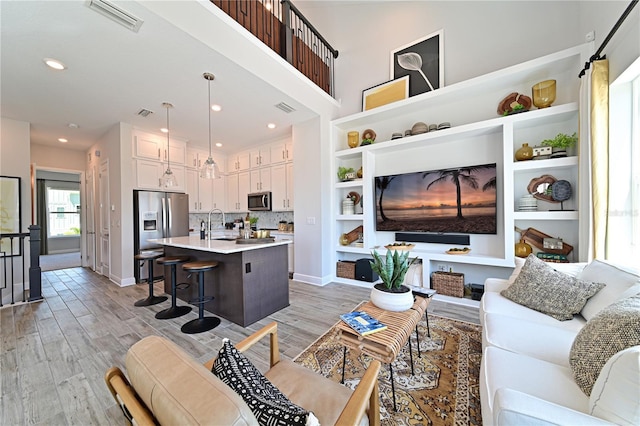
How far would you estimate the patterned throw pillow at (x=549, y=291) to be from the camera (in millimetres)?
1657

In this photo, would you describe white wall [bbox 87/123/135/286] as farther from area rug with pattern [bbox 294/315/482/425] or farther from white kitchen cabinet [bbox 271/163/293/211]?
area rug with pattern [bbox 294/315/482/425]

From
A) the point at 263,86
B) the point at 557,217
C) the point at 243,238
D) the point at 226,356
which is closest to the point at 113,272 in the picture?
the point at 243,238

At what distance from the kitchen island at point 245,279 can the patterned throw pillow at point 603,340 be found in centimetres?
246

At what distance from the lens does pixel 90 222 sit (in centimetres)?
540

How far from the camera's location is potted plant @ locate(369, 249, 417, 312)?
1.66m

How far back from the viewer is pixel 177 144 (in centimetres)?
505

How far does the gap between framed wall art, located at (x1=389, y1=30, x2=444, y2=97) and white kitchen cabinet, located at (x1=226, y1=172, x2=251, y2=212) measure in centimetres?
403

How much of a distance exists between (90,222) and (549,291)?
791cm

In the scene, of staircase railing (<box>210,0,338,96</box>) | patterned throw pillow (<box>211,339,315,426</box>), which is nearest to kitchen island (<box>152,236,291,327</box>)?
A: patterned throw pillow (<box>211,339,315,426</box>)

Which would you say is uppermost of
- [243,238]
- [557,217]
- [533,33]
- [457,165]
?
[533,33]

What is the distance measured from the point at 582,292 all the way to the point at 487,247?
5.55ft

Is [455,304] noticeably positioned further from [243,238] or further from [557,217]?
[243,238]

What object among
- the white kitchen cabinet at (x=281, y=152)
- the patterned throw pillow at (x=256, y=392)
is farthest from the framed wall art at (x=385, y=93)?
the patterned throw pillow at (x=256, y=392)

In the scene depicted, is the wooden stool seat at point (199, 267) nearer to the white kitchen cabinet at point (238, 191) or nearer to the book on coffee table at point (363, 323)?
the book on coffee table at point (363, 323)
